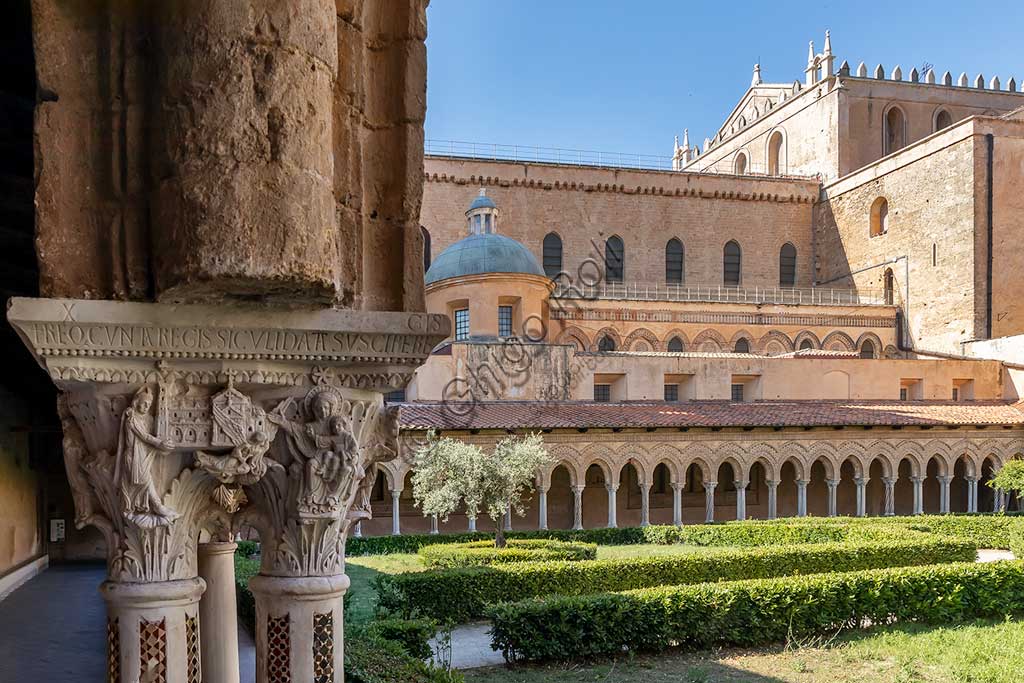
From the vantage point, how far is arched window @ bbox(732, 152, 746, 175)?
4919 centimetres

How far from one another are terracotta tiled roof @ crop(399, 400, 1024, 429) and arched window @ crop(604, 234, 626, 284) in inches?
466

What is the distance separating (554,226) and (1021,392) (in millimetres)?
18601

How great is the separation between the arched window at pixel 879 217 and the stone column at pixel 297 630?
39.3 m

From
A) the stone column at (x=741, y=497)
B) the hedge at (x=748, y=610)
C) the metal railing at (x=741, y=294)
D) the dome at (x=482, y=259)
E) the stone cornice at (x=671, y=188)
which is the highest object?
the stone cornice at (x=671, y=188)

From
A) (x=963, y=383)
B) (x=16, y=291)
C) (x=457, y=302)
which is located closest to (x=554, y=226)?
(x=457, y=302)

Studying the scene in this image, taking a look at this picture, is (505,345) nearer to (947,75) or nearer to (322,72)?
(322,72)

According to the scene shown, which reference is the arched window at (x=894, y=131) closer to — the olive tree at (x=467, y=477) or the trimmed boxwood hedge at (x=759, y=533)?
the trimmed boxwood hedge at (x=759, y=533)

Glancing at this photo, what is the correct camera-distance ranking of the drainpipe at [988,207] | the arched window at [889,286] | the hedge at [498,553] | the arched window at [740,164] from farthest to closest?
the arched window at [740,164] < the arched window at [889,286] < the drainpipe at [988,207] < the hedge at [498,553]

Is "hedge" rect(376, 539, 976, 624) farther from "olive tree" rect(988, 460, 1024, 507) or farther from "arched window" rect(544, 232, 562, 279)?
"arched window" rect(544, 232, 562, 279)

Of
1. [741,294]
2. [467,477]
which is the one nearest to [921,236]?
[741,294]

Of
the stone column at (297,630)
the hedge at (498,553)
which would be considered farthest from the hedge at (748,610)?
the stone column at (297,630)

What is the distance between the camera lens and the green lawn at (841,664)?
9.22m

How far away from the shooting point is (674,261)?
3938 cm

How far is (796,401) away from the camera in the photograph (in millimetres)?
28094
